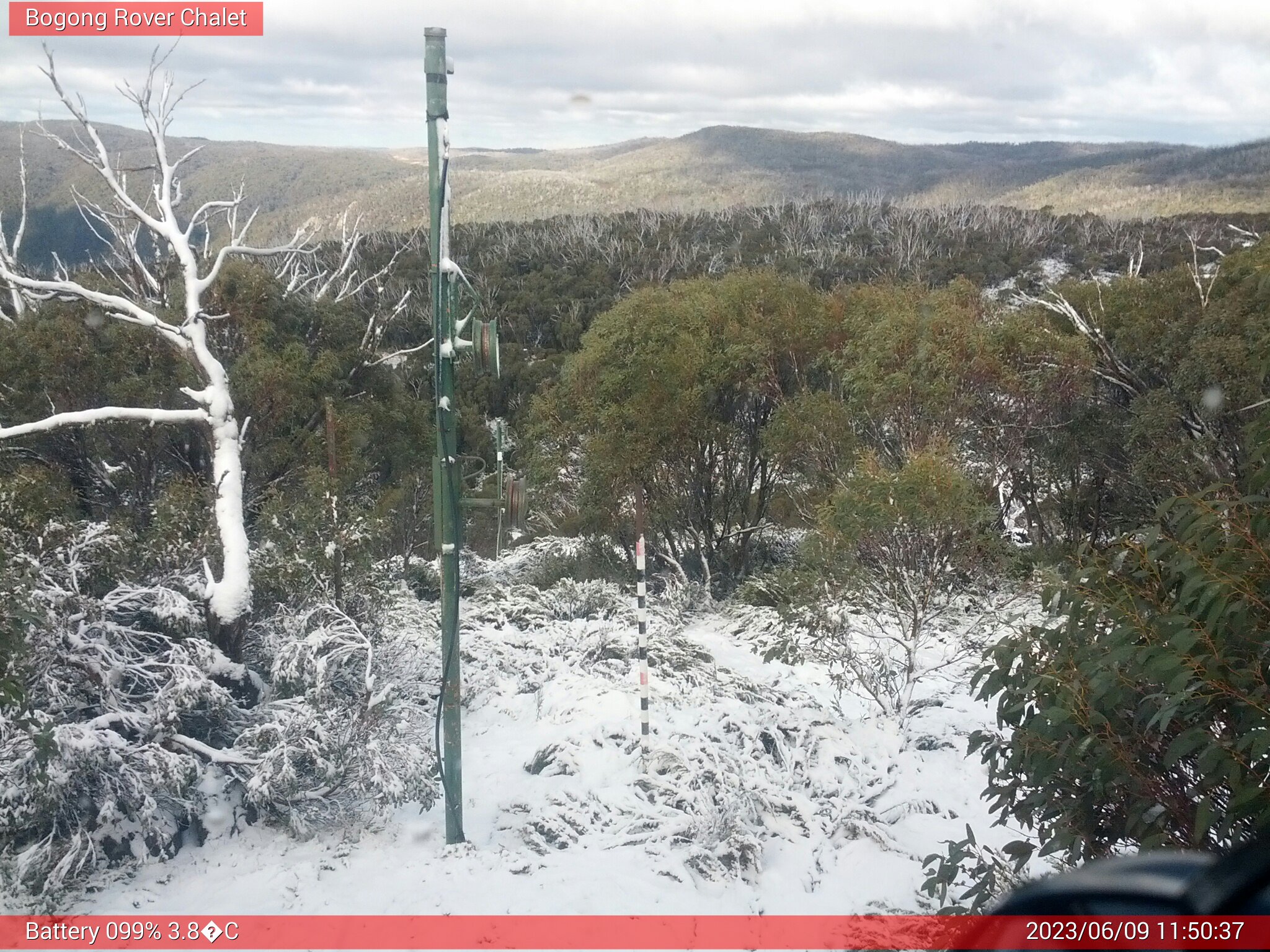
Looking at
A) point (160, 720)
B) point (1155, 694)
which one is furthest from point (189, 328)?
point (1155, 694)

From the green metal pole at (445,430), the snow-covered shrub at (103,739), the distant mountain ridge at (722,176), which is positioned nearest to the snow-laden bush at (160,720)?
the snow-covered shrub at (103,739)

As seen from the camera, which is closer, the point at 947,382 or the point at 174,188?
the point at 174,188

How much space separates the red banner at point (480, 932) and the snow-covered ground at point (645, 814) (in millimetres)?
104

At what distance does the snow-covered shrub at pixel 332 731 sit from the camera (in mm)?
6215

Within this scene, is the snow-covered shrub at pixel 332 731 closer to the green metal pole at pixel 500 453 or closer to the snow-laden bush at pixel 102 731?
the snow-laden bush at pixel 102 731

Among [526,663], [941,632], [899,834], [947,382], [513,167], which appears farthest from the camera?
[513,167]

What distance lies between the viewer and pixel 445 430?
5547 millimetres

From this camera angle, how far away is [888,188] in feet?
286

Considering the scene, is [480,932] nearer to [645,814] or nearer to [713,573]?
[645,814]

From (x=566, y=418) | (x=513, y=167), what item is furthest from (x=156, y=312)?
(x=513, y=167)

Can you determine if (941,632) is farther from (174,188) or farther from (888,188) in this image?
(888,188)

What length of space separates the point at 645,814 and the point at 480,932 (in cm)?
160

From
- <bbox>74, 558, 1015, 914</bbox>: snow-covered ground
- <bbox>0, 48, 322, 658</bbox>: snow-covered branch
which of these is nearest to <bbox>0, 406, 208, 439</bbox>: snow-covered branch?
<bbox>0, 48, 322, 658</bbox>: snow-covered branch

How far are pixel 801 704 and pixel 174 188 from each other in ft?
22.8
